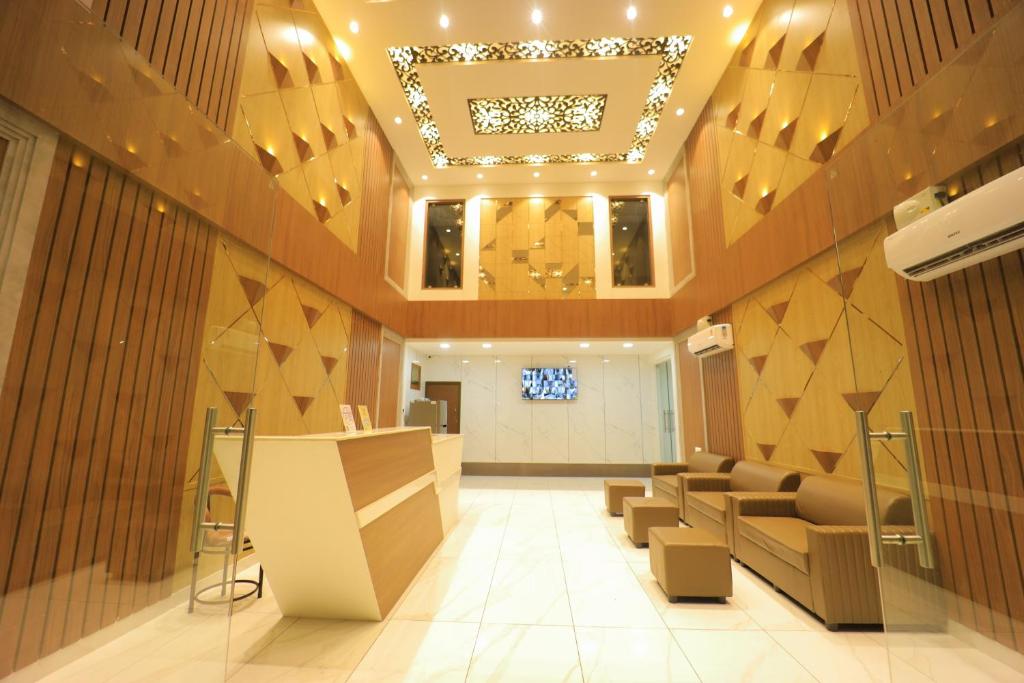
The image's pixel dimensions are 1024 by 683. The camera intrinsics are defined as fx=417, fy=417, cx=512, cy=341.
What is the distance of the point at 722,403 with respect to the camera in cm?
596

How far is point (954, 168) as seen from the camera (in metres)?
1.86

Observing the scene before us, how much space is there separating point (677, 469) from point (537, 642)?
181 inches

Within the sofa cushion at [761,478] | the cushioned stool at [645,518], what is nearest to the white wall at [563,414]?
the sofa cushion at [761,478]

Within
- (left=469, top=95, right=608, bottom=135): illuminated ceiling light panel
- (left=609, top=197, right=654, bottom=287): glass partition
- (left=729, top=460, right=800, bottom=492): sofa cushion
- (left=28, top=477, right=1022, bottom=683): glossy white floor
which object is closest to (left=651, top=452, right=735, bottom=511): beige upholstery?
(left=729, top=460, right=800, bottom=492): sofa cushion

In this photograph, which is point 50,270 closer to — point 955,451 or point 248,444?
point 248,444

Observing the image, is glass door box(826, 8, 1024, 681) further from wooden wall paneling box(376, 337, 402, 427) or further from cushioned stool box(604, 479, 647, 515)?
wooden wall paneling box(376, 337, 402, 427)

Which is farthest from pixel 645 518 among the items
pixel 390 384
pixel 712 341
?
pixel 390 384

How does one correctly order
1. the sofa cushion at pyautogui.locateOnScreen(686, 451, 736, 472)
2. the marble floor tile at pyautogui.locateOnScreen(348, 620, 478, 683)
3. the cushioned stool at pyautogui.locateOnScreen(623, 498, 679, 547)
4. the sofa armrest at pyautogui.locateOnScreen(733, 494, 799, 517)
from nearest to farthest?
the marble floor tile at pyautogui.locateOnScreen(348, 620, 478, 683) → the sofa armrest at pyautogui.locateOnScreen(733, 494, 799, 517) → the cushioned stool at pyautogui.locateOnScreen(623, 498, 679, 547) → the sofa cushion at pyautogui.locateOnScreen(686, 451, 736, 472)

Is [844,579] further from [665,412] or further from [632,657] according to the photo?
[665,412]

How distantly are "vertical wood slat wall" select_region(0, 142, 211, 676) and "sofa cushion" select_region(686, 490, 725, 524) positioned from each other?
429cm

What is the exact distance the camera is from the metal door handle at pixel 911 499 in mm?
1676

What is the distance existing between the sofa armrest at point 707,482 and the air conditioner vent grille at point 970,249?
3.60 metres

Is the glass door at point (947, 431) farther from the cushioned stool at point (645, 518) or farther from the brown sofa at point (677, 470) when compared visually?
the brown sofa at point (677, 470)

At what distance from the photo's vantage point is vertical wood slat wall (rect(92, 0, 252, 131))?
2652 millimetres
